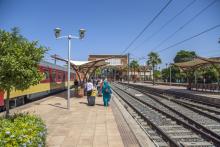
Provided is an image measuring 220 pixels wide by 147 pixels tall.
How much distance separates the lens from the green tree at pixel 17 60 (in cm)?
803

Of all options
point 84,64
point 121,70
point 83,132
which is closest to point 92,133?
point 83,132

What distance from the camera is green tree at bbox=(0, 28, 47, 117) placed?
803 centimetres

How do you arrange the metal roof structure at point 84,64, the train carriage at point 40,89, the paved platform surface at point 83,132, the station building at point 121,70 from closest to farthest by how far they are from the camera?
1. the paved platform surface at point 83,132
2. the train carriage at point 40,89
3. the metal roof structure at point 84,64
4. the station building at point 121,70

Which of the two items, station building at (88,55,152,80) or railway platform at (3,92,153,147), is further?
station building at (88,55,152,80)

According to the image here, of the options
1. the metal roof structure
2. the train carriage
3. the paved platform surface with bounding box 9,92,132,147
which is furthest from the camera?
the metal roof structure

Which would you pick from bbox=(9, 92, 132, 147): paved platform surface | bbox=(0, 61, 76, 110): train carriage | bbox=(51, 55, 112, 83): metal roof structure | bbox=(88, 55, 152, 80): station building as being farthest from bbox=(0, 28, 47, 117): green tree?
bbox=(88, 55, 152, 80): station building

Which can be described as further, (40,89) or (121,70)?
(121,70)

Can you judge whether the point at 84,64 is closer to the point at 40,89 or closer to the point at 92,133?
the point at 40,89

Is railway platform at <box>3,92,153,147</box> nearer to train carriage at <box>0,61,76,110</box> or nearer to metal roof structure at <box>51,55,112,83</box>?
train carriage at <box>0,61,76,110</box>

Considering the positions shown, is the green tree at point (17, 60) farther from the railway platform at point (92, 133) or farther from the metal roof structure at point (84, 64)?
the metal roof structure at point (84, 64)

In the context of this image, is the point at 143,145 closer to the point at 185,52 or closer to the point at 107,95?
the point at 107,95

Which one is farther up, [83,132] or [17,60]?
[17,60]

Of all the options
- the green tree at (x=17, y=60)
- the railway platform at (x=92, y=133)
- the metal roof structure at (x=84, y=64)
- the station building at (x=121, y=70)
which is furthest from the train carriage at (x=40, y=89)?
the station building at (x=121, y=70)

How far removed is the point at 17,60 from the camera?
8.16 metres
